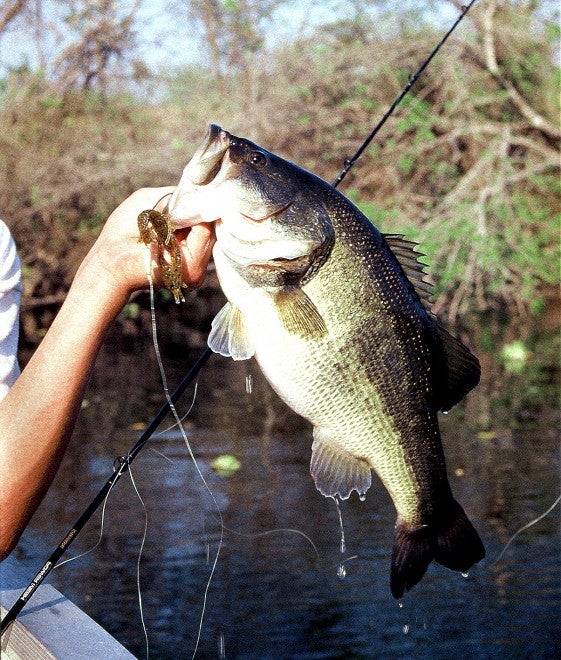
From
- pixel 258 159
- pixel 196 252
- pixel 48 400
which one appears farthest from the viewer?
pixel 258 159

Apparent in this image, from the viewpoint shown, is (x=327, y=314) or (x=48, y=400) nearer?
(x=48, y=400)

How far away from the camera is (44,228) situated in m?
12.6

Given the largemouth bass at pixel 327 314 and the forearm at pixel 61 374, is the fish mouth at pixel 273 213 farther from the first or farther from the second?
the forearm at pixel 61 374

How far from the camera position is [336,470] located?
204 centimetres

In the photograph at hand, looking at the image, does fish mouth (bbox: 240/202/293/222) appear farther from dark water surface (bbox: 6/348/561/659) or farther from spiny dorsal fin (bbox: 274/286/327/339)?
dark water surface (bbox: 6/348/561/659)

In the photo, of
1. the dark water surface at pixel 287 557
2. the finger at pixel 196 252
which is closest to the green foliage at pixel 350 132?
the dark water surface at pixel 287 557

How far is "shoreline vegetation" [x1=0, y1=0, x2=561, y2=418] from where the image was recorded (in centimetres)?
1223

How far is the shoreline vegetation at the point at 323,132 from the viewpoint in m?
12.2

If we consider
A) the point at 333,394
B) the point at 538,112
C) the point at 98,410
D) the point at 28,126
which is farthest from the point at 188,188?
the point at 538,112

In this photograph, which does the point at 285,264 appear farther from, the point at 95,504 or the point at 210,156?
the point at 95,504

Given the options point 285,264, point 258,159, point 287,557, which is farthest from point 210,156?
point 287,557

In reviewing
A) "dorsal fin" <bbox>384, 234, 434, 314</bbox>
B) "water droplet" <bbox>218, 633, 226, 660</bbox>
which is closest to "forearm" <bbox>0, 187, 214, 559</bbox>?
"dorsal fin" <bbox>384, 234, 434, 314</bbox>

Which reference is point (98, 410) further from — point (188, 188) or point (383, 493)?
point (188, 188)

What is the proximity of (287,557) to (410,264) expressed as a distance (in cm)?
295
